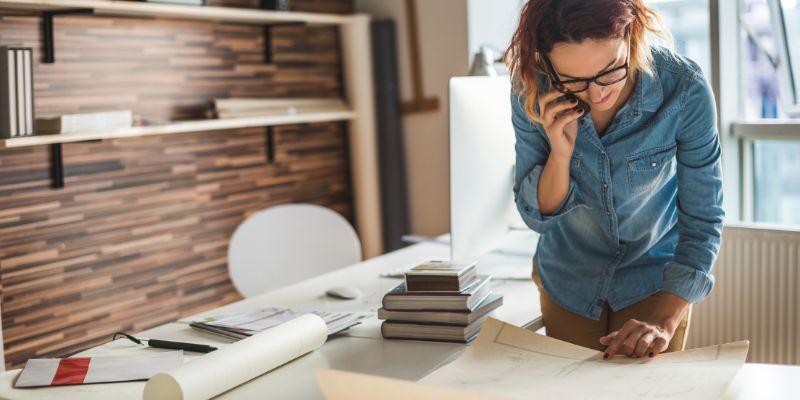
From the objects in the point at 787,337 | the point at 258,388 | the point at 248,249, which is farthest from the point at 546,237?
the point at 787,337

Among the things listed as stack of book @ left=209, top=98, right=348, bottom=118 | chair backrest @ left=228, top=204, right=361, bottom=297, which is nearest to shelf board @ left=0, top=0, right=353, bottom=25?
stack of book @ left=209, top=98, right=348, bottom=118

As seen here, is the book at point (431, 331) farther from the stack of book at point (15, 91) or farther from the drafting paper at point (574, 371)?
the stack of book at point (15, 91)

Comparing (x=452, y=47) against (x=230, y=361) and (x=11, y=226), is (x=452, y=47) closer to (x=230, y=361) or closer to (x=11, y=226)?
(x=11, y=226)

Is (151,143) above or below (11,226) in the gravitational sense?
above

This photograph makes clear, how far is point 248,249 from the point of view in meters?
2.18

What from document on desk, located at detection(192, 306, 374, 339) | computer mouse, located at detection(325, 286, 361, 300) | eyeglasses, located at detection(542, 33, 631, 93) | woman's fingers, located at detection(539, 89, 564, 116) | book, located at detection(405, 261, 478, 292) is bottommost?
document on desk, located at detection(192, 306, 374, 339)

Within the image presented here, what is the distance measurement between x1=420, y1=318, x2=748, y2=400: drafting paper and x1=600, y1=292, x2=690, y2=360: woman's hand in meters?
0.02

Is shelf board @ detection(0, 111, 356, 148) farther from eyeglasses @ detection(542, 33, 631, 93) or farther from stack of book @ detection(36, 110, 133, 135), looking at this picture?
eyeglasses @ detection(542, 33, 631, 93)

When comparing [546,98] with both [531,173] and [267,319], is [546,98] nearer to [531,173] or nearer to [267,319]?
[531,173]

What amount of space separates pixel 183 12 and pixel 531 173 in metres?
1.84

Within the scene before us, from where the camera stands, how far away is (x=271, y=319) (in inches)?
56.2

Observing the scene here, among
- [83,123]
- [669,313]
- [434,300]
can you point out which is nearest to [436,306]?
[434,300]

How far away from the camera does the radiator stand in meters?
2.26

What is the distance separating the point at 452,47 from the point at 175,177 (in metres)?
1.43
